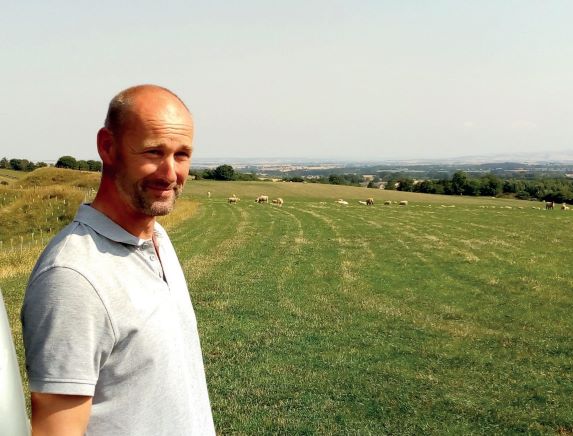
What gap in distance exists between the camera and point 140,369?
1848 mm

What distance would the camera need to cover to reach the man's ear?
6.50 ft

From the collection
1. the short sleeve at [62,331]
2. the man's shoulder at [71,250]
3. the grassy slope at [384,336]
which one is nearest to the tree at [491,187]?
the grassy slope at [384,336]

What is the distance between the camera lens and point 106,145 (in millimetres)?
1988

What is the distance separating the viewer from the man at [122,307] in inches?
65.9

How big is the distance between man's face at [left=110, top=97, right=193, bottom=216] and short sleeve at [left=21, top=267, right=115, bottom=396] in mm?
380

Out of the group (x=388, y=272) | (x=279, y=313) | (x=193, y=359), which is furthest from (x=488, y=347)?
(x=193, y=359)

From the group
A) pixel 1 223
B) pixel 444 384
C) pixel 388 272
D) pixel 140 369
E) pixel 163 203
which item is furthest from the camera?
pixel 1 223

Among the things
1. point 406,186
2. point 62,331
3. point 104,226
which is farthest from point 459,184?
point 62,331

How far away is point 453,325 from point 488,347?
139 cm

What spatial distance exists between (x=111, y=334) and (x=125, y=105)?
733 millimetres

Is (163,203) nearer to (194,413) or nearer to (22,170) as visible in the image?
(194,413)

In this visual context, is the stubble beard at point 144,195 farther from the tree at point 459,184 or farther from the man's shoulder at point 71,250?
Result: the tree at point 459,184

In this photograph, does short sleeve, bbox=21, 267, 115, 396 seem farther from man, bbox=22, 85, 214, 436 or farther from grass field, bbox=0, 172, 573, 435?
grass field, bbox=0, 172, 573, 435

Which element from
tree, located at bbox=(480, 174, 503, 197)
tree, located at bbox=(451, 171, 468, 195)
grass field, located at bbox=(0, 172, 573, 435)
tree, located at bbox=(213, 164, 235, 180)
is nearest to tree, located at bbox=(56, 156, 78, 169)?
tree, located at bbox=(213, 164, 235, 180)
